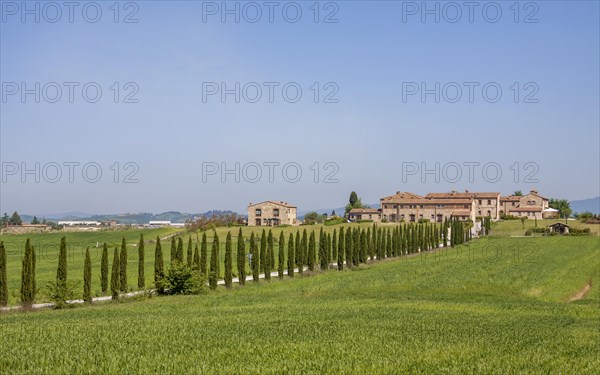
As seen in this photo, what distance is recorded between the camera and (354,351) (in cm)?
1548

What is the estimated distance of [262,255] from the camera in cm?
5156

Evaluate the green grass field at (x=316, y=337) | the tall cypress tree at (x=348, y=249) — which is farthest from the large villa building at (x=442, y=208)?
the green grass field at (x=316, y=337)

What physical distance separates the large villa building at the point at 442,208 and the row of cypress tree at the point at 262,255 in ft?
95.8

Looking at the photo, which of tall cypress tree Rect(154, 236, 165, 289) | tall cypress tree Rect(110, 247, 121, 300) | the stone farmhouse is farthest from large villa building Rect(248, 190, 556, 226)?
tall cypress tree Rect(110, 247, 121, 300)

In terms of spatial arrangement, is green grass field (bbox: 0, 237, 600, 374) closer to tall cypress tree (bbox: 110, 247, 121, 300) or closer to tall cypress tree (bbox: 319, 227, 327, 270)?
tall cypress tree (bbox: 110, 247, 121, 300)

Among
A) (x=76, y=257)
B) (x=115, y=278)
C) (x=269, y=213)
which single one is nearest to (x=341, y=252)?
(x=115, y=278)

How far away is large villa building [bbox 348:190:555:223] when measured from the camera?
438 ft

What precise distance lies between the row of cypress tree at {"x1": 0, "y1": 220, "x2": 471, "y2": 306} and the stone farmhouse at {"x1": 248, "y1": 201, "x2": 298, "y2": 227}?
154ft

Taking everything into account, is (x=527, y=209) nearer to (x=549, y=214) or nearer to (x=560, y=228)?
(x=549, y=214)

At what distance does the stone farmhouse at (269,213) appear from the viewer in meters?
141

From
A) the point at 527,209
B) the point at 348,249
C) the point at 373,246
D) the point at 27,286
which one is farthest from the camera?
the point at 527,209

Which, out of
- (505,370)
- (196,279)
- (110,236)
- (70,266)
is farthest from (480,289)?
(110,236)

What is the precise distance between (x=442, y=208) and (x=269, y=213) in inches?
1539

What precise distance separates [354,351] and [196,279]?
26537 mm
